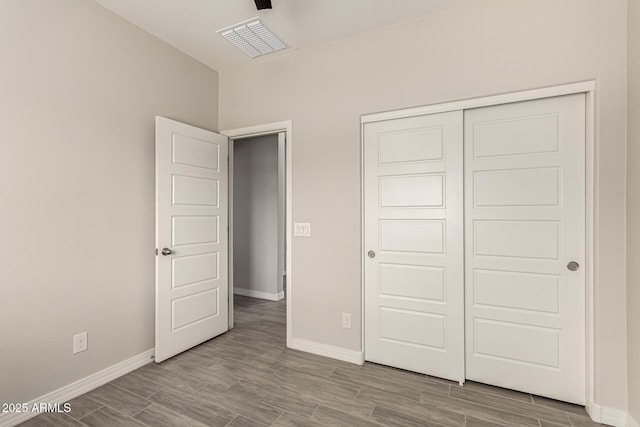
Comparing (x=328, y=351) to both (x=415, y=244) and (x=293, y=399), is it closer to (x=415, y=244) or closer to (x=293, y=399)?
(x=293, y=399)

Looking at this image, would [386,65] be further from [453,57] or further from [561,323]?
[561,323]

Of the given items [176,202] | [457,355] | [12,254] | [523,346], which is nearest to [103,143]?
[176,202]

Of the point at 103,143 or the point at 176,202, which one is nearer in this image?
the point at 103,143

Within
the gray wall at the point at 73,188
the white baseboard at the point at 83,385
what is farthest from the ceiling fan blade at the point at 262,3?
the white baseboard at the point at 83,385

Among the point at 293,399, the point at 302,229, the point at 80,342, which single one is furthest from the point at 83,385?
the point at 302,229

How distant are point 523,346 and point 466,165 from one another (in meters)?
1.37

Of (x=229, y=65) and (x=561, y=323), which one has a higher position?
(x=229, y=65)

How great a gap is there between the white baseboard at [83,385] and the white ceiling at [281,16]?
281cm

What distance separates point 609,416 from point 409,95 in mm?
2509

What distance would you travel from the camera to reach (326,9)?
2.35 m

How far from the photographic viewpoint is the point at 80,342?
2.19 m

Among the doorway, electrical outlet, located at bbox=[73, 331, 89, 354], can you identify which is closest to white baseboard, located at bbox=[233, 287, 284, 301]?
the doorway

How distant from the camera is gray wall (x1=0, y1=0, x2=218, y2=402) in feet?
6.13

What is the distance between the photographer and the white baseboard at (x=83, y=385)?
184cm
